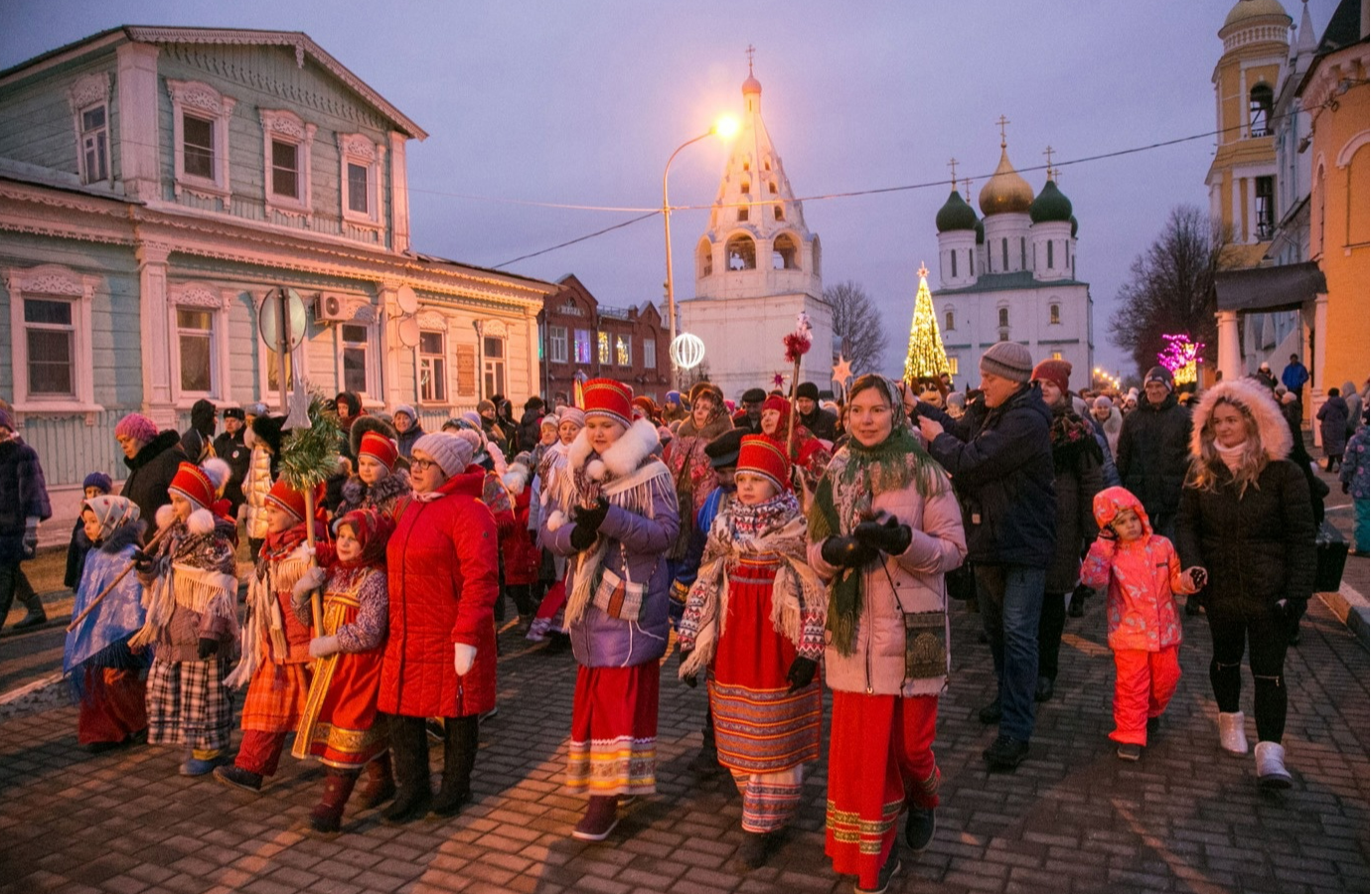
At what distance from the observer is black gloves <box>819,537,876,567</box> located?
12.0 feet

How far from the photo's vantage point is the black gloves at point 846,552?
3666 mm

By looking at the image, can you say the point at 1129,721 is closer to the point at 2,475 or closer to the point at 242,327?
the point at 2,475

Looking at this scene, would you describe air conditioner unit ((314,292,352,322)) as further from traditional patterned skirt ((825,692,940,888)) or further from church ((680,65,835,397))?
church ((680,65,835,397))

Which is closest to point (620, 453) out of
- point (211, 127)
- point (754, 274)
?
point (211, 127)

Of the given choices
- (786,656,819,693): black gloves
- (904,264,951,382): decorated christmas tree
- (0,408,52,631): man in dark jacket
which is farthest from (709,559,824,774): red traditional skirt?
(904,264,951,382): decorated christmas tree

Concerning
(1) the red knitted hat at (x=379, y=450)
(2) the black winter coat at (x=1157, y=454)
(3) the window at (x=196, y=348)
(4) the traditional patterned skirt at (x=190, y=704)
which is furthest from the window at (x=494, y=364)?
(1) the red knitted hat at (x=379, y=450)

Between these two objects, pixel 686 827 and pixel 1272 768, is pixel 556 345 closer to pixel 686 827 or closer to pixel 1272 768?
pixel 686 827

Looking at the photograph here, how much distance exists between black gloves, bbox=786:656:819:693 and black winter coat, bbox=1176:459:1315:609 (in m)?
2.38

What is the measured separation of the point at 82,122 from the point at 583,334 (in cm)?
3312

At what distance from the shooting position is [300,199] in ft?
64.6

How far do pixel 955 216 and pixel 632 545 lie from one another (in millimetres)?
92665

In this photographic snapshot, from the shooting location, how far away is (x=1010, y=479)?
522 centimetres

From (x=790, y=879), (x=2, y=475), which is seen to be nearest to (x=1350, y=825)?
(x=790, y=879)

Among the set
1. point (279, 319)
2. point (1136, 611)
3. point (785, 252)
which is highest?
point (785, 252)
